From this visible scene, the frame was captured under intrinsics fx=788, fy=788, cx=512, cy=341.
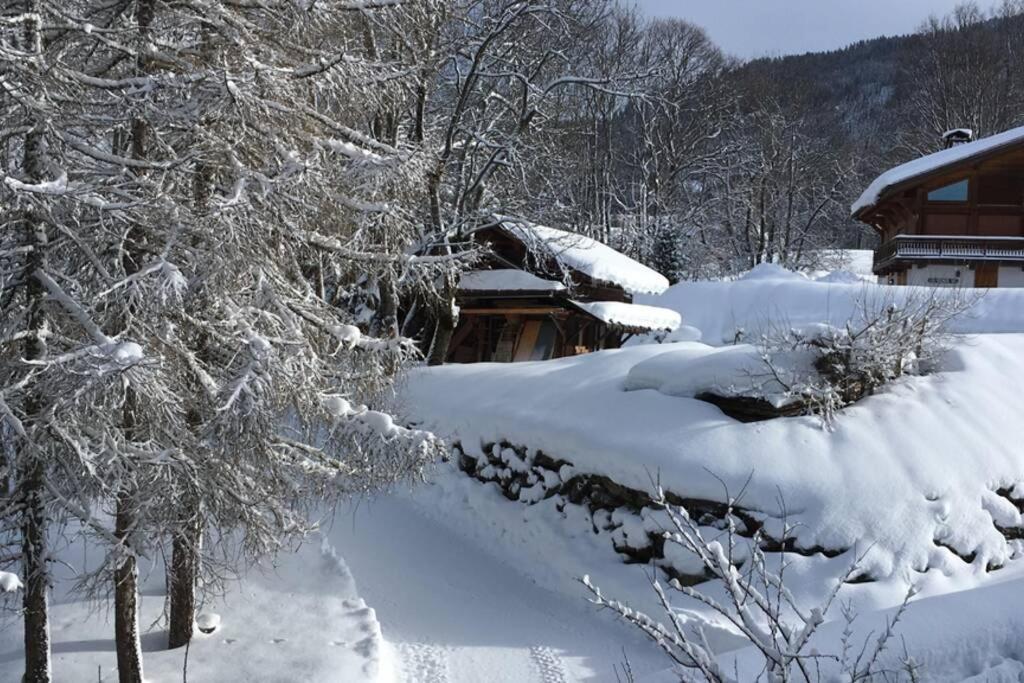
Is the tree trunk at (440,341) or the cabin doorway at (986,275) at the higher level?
the cabin doorway at (986,275)

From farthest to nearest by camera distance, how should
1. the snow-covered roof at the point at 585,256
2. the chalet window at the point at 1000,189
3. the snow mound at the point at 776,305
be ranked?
the chalet window at the point at 1000,189
the snow mound at the point at 776,305
the snow-covered roof at the point at 585,256

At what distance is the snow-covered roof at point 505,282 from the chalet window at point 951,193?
16.6 meters

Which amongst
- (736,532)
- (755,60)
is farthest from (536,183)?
(755,60)

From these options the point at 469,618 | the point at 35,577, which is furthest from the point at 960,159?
the point at 35,577

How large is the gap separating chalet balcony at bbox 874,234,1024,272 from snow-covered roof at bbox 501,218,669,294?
36.9 ft

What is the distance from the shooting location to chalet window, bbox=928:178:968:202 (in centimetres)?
2584

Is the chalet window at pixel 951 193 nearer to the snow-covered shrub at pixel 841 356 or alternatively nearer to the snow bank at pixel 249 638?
the snow-covered shrub at pixel 841 356

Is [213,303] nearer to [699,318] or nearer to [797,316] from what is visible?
[797,316]

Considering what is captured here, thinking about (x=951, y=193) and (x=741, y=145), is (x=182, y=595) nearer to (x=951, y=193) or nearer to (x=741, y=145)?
(x=951, y=193)

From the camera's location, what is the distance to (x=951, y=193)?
26.0m

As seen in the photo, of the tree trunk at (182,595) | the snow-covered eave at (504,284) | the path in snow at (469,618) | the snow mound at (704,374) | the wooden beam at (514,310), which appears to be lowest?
the path in snow at (469,618)

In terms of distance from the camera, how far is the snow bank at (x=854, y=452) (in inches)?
278

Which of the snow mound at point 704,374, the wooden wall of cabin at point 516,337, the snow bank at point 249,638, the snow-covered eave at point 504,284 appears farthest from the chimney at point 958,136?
the snow bank at point 249,638

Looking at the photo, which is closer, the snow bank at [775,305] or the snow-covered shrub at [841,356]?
the snow-covered shrub at [841,356]
